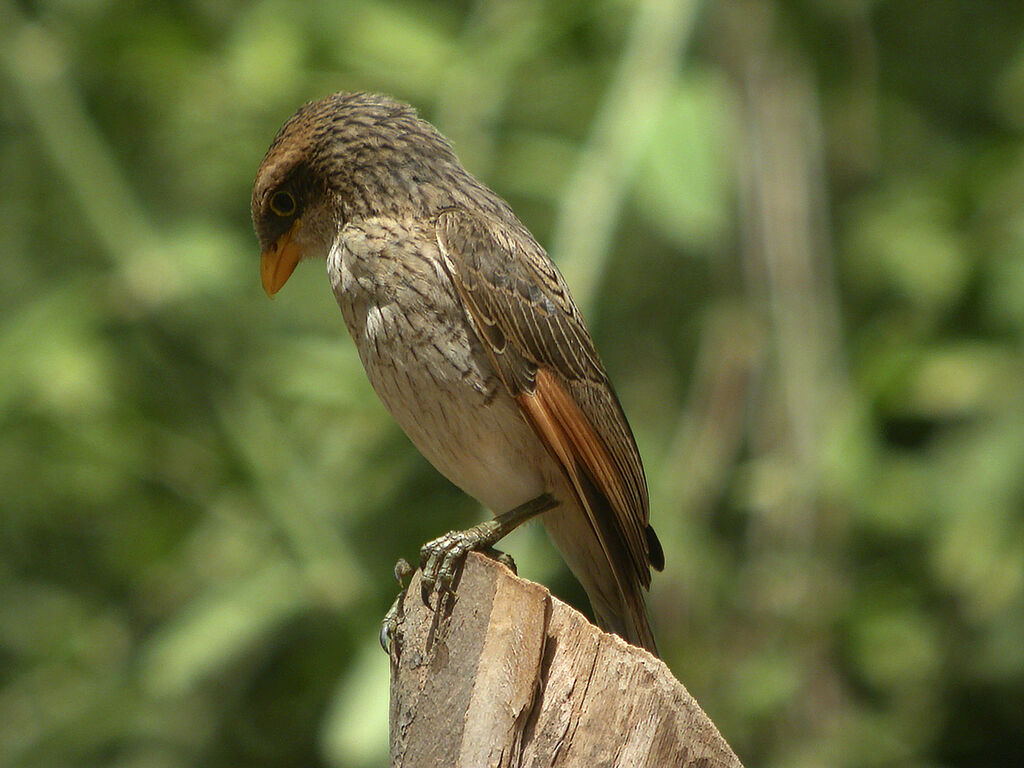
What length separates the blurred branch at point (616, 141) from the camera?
4977mm

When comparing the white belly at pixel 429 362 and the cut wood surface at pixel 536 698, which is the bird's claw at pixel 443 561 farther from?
the white belly at pixel 429 362

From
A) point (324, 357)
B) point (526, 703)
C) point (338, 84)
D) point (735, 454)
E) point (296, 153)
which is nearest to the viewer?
point (526, 703)

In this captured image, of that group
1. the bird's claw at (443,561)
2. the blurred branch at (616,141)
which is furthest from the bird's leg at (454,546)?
the blurred branch at (616,141)

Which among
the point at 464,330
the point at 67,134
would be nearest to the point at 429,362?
the point at 464,330

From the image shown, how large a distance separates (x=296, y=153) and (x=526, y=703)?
6.29 ft

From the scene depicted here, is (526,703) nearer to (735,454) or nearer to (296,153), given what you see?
(296,153)

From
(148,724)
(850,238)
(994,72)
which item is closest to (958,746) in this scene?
(850,238)

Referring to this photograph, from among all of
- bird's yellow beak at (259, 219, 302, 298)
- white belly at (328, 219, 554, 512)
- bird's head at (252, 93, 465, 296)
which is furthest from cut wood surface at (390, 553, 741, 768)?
bird's yellow beak at (259, 219, 302, 298)

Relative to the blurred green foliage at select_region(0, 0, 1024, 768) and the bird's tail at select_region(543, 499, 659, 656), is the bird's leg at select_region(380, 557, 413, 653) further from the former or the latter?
the blurred green foliage at select_region(0, 0, 1024, 768)

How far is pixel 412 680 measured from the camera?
309 centimetres

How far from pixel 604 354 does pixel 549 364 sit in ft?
8.47

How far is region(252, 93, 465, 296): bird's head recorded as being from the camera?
4031mm

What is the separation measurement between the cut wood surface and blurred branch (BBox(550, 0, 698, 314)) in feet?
6.41

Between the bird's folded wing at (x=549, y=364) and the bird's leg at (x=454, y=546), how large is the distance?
0.20 meters
